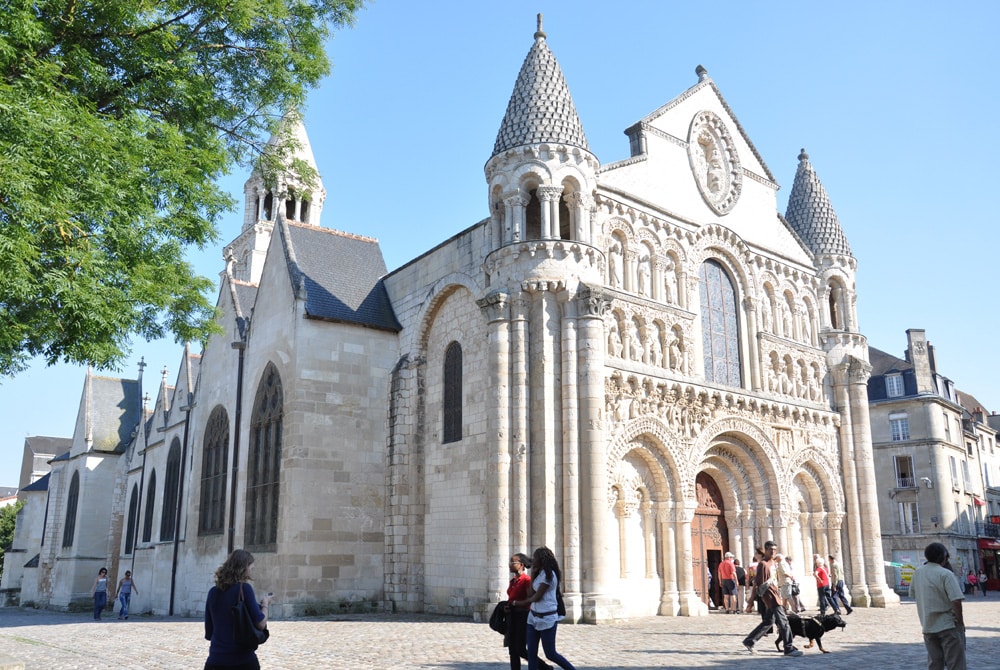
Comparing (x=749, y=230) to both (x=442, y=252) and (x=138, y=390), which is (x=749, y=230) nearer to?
(x=442, y=252)

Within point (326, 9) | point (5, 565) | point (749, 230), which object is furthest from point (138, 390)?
point (326, 9)

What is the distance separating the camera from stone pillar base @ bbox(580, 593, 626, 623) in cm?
1634

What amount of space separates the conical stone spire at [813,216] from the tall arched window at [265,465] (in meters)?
16.6

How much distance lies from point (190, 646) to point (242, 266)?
30.0 m

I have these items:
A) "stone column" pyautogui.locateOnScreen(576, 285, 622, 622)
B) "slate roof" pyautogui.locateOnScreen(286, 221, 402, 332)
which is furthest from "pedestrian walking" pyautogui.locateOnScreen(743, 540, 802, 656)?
"slate roof" pyautogui.locateOnScreen(286, 221, 402, 332)

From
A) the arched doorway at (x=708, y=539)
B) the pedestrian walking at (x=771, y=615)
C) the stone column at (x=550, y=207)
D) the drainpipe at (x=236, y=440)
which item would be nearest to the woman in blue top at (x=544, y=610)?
the pedestrian walking at (x=771, y=615)

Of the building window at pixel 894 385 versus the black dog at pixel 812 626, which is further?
the building window at pixel 894 385

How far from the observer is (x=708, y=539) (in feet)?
70.1

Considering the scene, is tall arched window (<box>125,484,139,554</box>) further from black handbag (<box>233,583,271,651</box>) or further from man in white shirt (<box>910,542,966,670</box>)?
man in white shirt (<box>910,542,966,670</box>)

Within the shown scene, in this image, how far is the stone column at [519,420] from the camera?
1681 centimetres

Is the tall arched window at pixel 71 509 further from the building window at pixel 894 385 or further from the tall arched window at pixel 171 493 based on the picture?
the building window at pixel 894 385

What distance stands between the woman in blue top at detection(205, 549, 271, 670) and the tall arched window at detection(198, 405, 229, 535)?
20012 mm

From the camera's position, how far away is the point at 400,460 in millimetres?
21438

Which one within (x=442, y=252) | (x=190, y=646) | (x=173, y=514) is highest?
(x=442, y=252)
